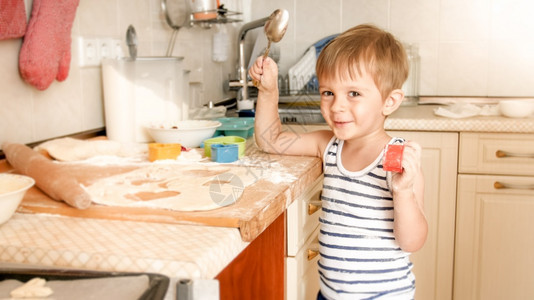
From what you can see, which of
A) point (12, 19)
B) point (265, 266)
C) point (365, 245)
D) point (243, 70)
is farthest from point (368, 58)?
point (243, 70)

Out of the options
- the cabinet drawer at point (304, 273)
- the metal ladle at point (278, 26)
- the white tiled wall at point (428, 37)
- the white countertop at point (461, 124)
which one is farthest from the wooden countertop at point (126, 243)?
the white countertop at point (461, 124)

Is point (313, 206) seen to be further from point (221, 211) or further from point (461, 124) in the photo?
point (461, 124)

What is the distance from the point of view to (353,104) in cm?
108

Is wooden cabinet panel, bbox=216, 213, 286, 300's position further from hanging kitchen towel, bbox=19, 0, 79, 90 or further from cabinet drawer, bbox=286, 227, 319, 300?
hanging kitchen towel, bbox=19, 0, 79, 90

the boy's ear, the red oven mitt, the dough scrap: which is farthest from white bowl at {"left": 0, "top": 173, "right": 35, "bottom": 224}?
the boy's ear

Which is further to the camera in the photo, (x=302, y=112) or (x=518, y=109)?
(x=302, y=112)

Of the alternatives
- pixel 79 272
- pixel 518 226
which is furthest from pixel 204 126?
pixel 518 226

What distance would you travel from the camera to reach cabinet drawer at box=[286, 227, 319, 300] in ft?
3.89

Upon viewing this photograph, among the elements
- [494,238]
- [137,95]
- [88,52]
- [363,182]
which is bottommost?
[494,238]

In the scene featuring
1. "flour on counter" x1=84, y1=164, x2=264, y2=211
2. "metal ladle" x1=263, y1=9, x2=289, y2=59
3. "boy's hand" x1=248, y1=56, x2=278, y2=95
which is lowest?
"flour on counter" x1=84, y1=164, x2=264, y2=211

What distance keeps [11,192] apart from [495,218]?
1647 millimetres

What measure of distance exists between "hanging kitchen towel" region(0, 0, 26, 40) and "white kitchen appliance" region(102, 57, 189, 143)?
30 centimetres

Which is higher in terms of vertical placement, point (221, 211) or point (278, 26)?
point (278, 26)

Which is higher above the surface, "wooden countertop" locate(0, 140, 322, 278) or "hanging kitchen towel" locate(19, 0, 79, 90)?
"hanging kitchen towel" locate(19, 0, 79, 90)
